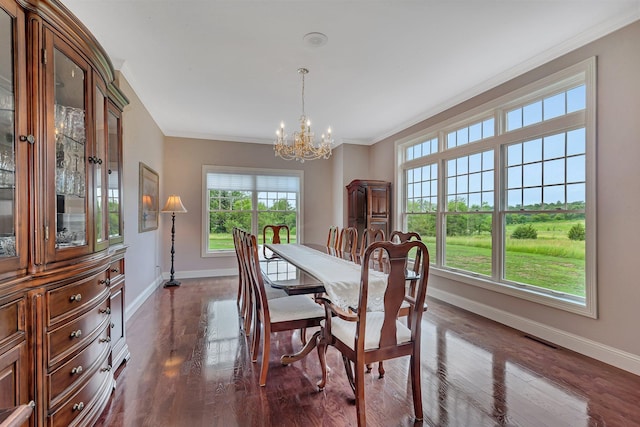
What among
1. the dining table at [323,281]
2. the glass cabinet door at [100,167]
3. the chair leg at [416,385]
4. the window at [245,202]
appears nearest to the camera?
the chair leg at [416,385]

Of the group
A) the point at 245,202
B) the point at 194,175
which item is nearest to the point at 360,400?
the point at 245,202

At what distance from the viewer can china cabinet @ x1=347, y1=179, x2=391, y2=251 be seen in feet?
17.9

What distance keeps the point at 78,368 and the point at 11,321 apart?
1.85 ft

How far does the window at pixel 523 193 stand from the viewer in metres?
2.83

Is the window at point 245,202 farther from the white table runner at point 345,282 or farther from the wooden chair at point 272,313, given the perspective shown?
the wooden chair at point 272,313

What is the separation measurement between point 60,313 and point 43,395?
0.36 m

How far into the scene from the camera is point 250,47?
285cm

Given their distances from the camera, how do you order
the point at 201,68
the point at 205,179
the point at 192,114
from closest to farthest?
1. the point at 201,68
2. the point at 192,114
3. the point at 205,179

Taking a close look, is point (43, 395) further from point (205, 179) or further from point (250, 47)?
point (205, 179)

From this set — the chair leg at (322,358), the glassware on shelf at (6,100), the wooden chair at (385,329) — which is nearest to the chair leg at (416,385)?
the wooden chair at (385,329)

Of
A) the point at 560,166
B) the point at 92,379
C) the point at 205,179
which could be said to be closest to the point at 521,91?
the point at 560,166

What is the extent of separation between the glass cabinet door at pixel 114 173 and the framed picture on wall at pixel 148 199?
1534 mm

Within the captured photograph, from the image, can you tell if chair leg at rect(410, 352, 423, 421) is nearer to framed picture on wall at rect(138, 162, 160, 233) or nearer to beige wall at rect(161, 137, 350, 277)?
framed picture on wall at rect(138, 162, 160, 233)

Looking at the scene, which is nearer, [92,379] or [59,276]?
[59,276]
